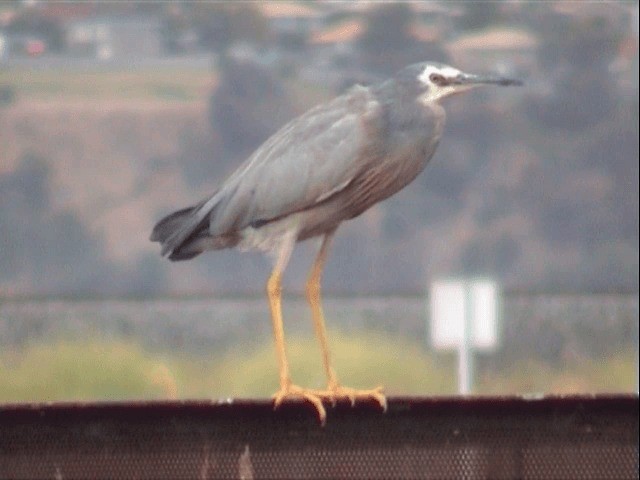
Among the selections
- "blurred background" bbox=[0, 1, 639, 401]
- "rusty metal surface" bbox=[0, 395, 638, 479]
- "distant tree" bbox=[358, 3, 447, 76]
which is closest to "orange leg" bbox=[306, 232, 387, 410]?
"rusty metal surface" bbox=[0, 395, 638, 479]

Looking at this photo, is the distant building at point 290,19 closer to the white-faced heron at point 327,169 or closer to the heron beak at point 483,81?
the white-faced heron at point 327,169

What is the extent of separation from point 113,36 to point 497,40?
6.81 ft

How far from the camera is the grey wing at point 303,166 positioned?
4945 mm

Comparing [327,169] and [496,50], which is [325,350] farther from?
[496,50]

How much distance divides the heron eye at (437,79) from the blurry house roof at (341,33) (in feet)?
21.4

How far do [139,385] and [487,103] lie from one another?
10.1 ft

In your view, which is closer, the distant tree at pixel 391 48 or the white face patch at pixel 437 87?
the white face patch at pixel 437 87

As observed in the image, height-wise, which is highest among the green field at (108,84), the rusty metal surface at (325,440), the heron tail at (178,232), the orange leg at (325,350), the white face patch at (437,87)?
the rusty metal surface at (325,440)

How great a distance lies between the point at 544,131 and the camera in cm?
1184

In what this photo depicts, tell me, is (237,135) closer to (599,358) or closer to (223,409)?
(599,358)

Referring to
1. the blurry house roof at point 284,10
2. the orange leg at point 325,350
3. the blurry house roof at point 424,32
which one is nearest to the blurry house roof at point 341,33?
the blurry house roof at point 284,10

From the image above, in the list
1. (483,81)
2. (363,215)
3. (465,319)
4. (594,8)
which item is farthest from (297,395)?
(594,8)

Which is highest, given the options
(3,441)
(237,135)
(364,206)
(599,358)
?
(3,441)

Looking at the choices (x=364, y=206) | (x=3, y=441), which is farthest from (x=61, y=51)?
(x=3, y=441)
